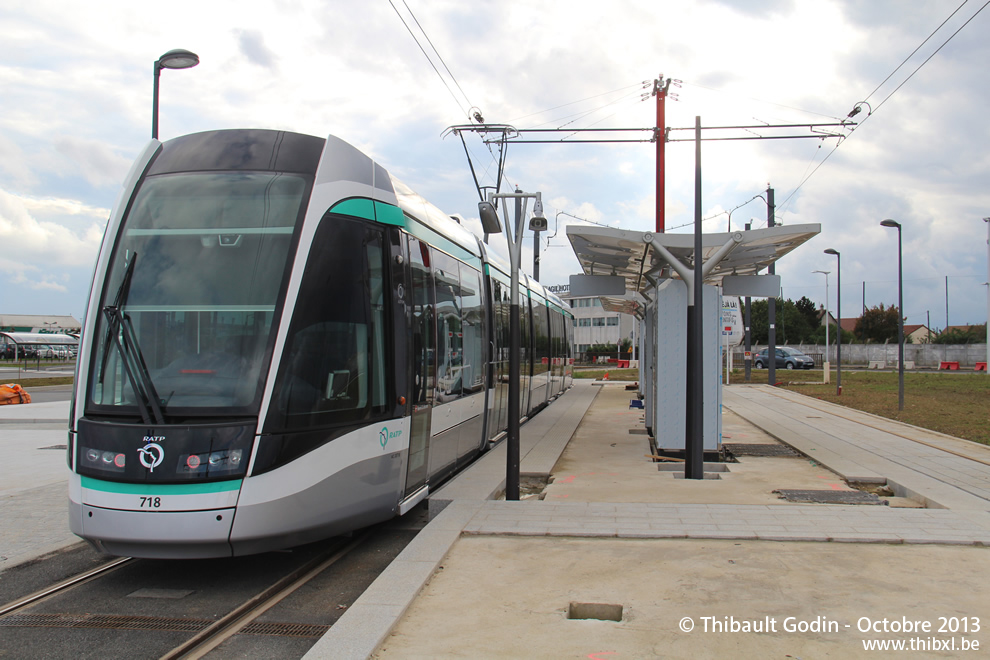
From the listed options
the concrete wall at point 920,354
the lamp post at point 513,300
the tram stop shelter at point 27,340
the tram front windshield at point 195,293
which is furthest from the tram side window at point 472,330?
the tram stop shelter at point 27,340

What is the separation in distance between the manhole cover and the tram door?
458 cm

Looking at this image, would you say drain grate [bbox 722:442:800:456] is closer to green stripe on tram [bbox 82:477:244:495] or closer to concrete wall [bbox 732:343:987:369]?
green stripe on tram [bbox 82:477:244:495]

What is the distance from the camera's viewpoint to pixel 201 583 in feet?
19.0

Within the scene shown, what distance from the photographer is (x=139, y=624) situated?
4914mm

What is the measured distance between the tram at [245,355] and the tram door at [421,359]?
0.29 ft

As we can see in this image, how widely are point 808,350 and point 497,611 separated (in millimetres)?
73912

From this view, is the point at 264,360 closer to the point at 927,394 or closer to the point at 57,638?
the point at 57,638

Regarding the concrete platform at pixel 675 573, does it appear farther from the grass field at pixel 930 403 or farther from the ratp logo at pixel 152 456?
the grass field at pixel 930 403

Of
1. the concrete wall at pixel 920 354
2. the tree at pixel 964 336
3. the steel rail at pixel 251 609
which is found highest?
the tree at pixel 964 336

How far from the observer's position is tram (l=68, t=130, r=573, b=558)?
17.3 ft

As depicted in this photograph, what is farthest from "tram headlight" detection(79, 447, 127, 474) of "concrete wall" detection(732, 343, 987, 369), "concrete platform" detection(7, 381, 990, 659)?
"concrete wall" detection(732, 343, 987, 369)

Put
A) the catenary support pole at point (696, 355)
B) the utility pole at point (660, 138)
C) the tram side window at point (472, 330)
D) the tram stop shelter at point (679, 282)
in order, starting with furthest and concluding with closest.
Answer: the utility pole at point (660, 138), the tram stop shelter at point (679, 282), the catenary support pole at point (696, 355), the tram side window at point (472, 330)

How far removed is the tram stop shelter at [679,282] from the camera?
10.7 metres

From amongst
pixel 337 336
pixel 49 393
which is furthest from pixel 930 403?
pixel 49 393
